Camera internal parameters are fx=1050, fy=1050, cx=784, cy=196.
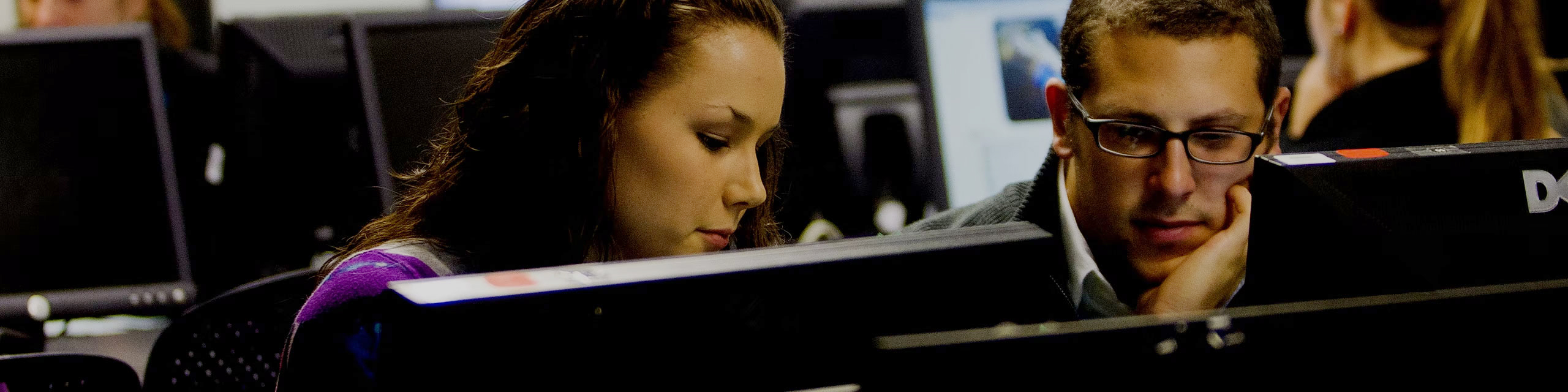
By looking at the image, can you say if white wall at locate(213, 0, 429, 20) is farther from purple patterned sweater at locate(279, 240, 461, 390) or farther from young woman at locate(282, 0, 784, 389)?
purple patterned sweater at locate(279, 240, 461, 390)

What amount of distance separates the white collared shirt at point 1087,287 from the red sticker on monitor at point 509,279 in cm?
71

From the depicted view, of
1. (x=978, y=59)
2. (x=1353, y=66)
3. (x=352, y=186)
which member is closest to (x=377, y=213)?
(x=352, y=186)

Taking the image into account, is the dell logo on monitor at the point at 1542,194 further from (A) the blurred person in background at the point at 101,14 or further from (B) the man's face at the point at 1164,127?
(A) the blurred person in background at the point at 101,14

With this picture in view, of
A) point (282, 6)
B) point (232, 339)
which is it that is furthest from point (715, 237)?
point (282, 6)

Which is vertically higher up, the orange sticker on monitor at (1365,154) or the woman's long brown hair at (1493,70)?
the orange sticker on monitor at (1365,154)

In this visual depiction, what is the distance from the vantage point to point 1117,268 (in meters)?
1.12

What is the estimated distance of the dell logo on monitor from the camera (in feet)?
1.96

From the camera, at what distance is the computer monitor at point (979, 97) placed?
1765mm

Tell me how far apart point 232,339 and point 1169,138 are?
98 centimetres

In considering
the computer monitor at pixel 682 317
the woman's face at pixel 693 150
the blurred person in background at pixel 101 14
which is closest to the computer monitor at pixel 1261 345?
the computer monitor at pixel 682 317

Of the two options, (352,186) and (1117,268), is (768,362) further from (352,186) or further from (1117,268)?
(352,186)

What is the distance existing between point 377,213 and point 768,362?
4.25 feet

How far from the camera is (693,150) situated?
89cm

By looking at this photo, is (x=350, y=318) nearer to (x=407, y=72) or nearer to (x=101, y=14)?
(x=407, y=72)
